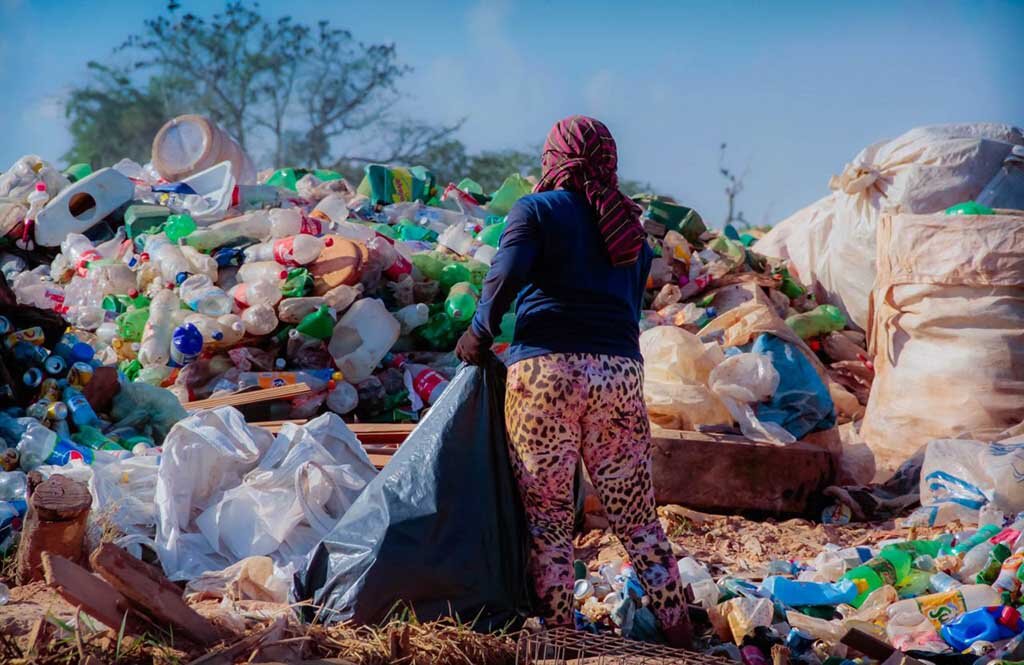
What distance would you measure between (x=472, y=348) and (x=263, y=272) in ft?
10.7

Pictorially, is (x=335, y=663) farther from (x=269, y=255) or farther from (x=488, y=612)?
(x=269, y=255)

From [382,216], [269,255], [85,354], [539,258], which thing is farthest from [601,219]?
[382,216]

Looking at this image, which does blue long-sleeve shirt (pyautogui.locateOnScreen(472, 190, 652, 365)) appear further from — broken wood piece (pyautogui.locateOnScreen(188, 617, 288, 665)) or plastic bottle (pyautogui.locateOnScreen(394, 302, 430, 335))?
plastic bottle (pyautogui.locateOnScreen(394, 302, 430, 335))

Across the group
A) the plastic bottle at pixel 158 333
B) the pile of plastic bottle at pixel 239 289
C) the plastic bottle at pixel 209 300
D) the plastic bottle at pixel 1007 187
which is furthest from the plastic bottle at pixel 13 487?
the plastic bottle at pixel 1007 187

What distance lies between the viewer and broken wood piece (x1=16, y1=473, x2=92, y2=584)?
12.4 feet

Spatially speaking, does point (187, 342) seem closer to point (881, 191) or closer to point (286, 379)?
point (286, 379)

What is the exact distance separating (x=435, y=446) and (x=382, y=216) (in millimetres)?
4834

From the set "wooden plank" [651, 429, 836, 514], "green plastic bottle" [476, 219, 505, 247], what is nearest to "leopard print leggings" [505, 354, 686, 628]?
"wooden plank" [651, 429, 836, 514]

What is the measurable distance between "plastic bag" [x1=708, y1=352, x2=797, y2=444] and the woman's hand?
2.27m

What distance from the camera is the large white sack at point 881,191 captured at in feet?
23.0

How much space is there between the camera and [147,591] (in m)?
3.06

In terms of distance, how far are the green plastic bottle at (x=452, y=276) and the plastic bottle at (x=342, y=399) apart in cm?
115

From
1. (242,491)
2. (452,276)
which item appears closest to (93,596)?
(242,491)

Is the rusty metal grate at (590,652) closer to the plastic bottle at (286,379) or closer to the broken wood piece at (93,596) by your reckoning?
the broken wood piece at (93,596)
